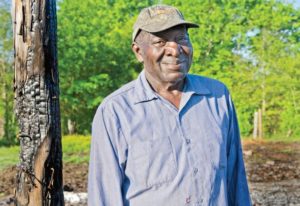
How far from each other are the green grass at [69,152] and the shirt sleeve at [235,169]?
568 inches

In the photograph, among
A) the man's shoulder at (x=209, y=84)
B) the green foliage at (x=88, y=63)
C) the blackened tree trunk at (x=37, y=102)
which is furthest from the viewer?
the green foliage at (x=88, y=63)

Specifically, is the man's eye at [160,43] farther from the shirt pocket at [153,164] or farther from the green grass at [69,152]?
the green grass at [69,152]

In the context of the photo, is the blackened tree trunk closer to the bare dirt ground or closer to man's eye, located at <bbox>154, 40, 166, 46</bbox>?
man's eye, located at <bbox>154, 40, 166, 46</bbox>

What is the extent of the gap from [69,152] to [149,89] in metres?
17.7

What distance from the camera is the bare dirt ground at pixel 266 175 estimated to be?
11039mm

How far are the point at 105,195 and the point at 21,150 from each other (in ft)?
7.03

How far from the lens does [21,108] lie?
4.09 metres

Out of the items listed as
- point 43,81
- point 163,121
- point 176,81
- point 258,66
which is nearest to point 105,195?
point 163,121

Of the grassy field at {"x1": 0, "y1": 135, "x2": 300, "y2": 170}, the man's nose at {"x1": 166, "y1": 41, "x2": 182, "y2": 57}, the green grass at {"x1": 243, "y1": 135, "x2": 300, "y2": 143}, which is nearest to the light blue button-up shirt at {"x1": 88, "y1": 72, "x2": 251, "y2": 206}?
the man's nose at {"x1": 166, "y1": 41, "x2": 182, "y2": 57}

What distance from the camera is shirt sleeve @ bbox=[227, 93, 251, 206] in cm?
227

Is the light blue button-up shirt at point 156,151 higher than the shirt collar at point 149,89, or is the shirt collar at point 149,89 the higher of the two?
the shirt collar at point 149,89

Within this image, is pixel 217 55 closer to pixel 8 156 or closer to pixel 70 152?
pixel 70 152

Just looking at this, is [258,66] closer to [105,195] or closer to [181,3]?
[181,3]

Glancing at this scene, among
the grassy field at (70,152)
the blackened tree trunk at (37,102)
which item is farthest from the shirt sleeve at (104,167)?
the grassy field at (70,152)
